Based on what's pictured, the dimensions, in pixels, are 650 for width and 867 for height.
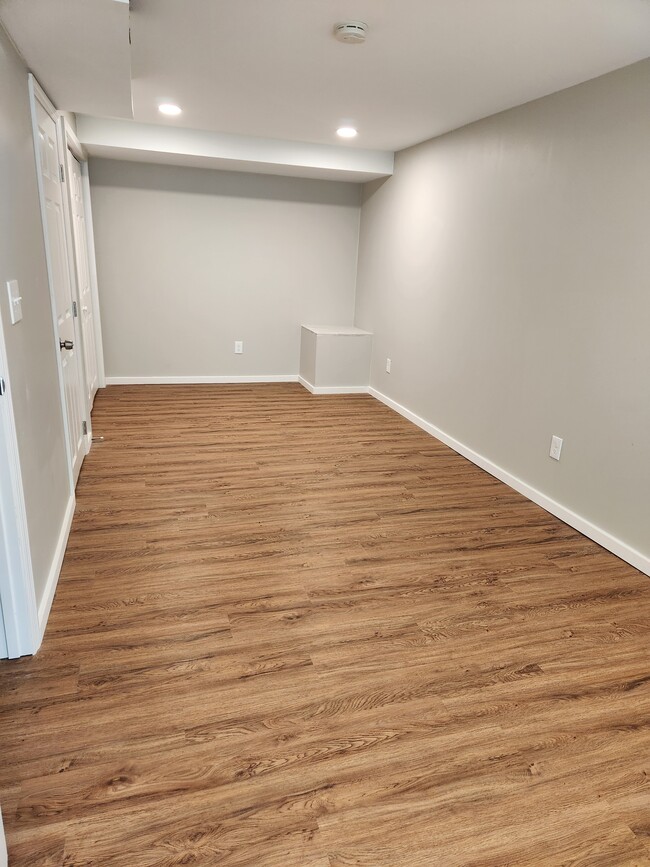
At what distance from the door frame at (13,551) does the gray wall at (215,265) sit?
3.91 metres

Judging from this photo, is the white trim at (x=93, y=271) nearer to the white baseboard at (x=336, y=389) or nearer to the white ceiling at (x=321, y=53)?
the white ceiling at (x=321, y=53)

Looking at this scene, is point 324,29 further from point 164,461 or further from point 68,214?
point 164,461

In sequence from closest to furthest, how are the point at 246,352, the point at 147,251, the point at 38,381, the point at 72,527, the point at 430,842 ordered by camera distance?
the point at 430,842 → the point at 38,381 → the point at 72,527 → the point at 147,251 → the point at 246,352

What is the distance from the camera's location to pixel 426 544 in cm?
278

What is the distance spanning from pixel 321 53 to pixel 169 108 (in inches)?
61.1

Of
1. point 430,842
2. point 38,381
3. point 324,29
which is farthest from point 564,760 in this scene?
point 324,29

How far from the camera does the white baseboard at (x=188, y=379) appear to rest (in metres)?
5.56

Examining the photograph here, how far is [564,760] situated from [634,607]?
976 millimetres

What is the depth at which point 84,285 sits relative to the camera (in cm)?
446

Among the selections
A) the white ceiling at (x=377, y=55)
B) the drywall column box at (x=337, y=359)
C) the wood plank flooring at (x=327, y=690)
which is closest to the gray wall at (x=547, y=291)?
the white ceiling at (x=377, y=55)

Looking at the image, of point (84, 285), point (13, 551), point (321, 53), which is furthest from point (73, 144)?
point (13, 551)

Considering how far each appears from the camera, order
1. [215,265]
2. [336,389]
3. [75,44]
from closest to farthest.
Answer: [75,44] < [215,265] < [336,389]

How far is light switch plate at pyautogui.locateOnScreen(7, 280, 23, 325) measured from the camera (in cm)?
184

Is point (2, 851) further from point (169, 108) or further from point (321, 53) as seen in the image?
point (169, 108)
